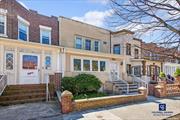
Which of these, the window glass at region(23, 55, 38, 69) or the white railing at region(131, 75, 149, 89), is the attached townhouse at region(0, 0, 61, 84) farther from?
the white railing at region(131, 75, 149, 89)

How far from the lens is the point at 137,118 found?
9719mm

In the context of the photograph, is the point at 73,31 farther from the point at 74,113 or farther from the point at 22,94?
the point at 74,113

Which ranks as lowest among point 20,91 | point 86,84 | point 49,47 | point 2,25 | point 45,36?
point 20,91

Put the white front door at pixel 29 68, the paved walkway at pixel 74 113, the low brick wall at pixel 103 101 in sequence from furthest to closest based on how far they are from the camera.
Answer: the white front door at pixel 29 68 → the low brick wall at pixel 103 101 → the paved walkway at pixel 74 113

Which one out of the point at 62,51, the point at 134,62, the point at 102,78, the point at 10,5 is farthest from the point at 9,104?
the point at 134,62

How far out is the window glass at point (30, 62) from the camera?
1504 centimetres

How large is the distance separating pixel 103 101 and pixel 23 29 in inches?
384

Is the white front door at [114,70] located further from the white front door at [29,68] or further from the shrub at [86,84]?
the white front door at [29,68]

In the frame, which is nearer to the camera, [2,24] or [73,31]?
[2,24]

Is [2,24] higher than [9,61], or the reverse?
[2,24]

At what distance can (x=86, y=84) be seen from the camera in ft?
53.3

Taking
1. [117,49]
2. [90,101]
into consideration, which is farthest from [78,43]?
[90,101]

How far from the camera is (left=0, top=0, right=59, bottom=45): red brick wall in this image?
623 inches

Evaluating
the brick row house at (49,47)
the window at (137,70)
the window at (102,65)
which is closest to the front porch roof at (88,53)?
the brick row house at (49,47)
